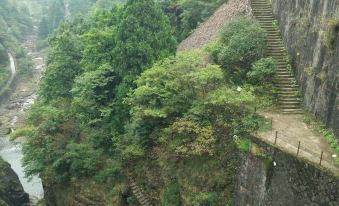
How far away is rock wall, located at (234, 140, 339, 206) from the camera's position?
1488 cm

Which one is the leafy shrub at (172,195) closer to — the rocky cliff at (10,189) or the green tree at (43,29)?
the rocky cliff at (10,189)

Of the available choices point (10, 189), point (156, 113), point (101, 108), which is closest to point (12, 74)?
point (10, 189)

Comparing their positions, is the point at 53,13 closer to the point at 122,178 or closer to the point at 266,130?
the point at 122,178

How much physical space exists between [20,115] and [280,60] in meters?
45.2

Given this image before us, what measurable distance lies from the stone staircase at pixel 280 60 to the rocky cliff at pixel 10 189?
23.9m

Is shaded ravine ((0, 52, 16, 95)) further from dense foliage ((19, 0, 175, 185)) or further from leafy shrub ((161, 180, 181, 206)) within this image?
leafy shrub ((161, 180, 181, 206))

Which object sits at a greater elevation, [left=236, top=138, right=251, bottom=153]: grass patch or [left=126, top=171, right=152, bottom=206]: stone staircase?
[left=236, top=138, right=251, bottom=153]: grass patch

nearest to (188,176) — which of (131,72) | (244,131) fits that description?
→ (244,131)

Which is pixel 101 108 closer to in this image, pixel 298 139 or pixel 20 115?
pixel 298 139

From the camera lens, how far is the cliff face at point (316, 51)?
17047 millimetres

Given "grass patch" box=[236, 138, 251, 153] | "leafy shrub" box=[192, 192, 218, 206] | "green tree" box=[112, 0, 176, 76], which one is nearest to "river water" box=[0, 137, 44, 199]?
"green tree" box=[112, 0, 176, 76]

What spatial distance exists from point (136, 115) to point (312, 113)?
8925mm

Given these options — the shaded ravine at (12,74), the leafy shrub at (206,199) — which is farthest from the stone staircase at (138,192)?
the shaded ravine at (12,74)

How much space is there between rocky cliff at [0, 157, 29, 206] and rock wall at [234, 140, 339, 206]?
22.9 metres
